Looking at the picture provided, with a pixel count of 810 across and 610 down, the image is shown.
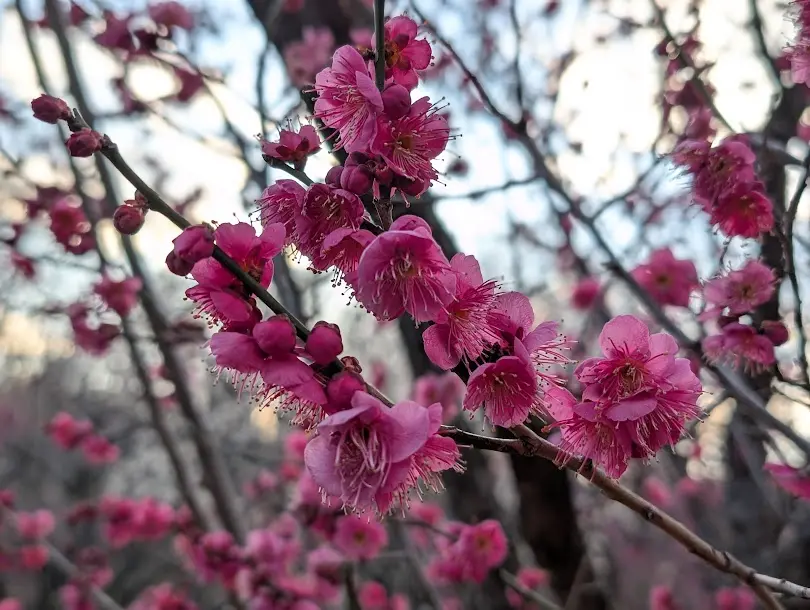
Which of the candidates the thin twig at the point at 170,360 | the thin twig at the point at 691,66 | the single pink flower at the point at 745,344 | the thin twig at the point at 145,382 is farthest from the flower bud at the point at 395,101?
the thin twig at the point at 170,360

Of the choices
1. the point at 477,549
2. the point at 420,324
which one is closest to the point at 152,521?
the point at 477,549

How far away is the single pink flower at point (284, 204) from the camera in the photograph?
1.03 m

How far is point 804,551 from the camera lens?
3.66m

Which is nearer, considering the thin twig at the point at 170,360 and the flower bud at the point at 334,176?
the flower bud at the point at 334,176

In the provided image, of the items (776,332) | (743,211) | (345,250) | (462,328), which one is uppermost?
(743,211)

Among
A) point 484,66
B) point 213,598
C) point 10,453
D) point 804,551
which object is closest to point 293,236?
point 484,66

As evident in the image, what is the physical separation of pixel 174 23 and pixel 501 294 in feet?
6.86

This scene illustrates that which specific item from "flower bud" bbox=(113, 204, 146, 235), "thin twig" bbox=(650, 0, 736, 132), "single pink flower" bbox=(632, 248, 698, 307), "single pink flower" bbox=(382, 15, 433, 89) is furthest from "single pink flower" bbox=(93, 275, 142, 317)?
"thin twig" bbox=(650, 0, 736, 132)

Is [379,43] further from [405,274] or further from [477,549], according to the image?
[477,549]

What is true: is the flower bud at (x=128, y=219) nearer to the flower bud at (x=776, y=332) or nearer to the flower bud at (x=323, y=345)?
the flower bud at (x=323, y=345)

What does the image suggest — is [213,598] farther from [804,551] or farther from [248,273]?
[248,273]

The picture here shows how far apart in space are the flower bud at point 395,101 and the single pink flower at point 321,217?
14 cm

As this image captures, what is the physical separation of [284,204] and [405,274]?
0.29 meters

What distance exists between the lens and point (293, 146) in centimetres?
109
